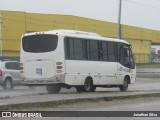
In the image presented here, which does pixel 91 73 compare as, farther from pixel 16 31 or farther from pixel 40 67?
pixel 16 31

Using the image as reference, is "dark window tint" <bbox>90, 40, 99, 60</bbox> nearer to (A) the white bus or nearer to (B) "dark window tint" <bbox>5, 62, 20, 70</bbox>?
(A) the white bus

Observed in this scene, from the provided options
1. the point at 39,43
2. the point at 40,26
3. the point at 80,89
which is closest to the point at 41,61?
the point at 39,43

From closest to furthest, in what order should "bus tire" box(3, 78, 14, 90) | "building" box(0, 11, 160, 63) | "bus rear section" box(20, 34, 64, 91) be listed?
"bus rear section" box(20, 34, 64, 91), "bus tire" box(3, 78, 14, 90), "building" box(0, 11, 160, 63)

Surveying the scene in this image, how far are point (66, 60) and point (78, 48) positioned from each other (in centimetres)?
135

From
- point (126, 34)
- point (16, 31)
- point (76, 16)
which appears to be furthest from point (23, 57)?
point (126, 34)

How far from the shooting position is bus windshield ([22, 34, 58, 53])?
22891 millimetres

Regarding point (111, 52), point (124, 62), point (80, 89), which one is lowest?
point (80, 89)

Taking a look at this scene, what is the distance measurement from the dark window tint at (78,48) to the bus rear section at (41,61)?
120cm

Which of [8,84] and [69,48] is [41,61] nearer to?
[69,48]

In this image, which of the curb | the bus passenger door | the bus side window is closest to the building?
the bus passenger door

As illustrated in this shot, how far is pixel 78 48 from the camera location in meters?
23.8

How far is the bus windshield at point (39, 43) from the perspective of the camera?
901 inches

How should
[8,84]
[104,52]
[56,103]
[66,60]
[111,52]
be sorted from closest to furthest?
1. [56,103]
2. [66,60]
3. [104,52]
4. [111,52]
5. [8,84]

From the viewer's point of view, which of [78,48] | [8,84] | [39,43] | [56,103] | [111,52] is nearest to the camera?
[56,103]
